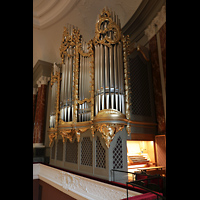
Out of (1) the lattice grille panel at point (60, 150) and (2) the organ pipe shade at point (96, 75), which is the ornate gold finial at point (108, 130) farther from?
(1) the lattice grille panel at point (60, 150)

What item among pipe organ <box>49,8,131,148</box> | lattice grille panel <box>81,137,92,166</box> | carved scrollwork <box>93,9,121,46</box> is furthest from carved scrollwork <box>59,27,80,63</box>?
lattice grille panel <box>81,137,92,166</box>

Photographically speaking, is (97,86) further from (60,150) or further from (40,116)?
(40,116)

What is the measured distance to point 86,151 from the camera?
16.8 feet

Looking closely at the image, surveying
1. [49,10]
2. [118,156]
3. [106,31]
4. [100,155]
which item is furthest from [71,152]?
[49,10]

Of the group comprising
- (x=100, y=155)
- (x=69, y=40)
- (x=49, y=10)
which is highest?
(x=49, y=10)

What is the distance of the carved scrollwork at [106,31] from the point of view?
5.19 metres

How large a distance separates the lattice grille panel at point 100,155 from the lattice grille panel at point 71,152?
117 cm

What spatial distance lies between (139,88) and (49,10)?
7312 millimetres

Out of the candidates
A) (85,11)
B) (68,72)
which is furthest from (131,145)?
Result: (85,11)

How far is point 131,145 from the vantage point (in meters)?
6.15

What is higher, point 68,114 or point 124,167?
point 68,114
